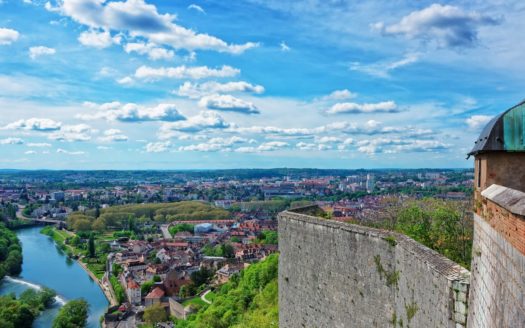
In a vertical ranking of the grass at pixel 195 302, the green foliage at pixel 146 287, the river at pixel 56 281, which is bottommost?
the river at pixel 56 281

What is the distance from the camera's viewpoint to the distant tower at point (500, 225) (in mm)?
3391

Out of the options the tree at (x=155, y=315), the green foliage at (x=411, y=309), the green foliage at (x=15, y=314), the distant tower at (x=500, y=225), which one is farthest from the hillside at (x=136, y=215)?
the distant tower at (x=500, y=225)

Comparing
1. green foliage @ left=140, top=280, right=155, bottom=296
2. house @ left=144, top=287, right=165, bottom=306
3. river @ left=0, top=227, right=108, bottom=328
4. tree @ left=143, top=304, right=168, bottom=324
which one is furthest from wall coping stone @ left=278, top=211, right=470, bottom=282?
green foliage @ left=140, top=280, right=155, bottom=296

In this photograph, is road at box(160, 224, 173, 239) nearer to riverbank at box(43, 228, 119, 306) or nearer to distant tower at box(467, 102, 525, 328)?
riverbank at box(43, 228, 119, 306)

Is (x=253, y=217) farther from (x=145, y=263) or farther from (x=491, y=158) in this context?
(x=491, y=158)

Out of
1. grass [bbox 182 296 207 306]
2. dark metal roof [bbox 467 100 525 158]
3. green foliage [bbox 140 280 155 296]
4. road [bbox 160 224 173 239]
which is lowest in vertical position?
road [bbox 160 224 173 239]

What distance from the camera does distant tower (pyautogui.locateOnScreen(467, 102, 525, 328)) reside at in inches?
133

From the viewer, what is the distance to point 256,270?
22688 millimetres

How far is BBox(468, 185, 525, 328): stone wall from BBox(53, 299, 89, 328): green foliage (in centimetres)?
3539

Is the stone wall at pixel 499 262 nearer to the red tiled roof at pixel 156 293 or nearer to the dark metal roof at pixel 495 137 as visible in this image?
the dark metal roof at pixel 495 137

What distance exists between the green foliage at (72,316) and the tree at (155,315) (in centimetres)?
470

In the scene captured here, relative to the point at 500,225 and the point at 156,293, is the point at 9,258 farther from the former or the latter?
the point at 500,225

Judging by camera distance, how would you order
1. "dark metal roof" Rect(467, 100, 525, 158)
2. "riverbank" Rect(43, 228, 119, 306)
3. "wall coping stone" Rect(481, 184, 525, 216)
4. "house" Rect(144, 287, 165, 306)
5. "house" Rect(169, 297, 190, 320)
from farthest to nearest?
1. "riverbank" Rect(43, 228, 119, 306)
2. "house" Rect(144, 287, 165, 306)
3. "house" Rect(169, 297, 190, 320)
4. "dark metal roof" Rect(467, 100, 525, 158)
5. "wall coping stone" Rect(481, 184, 525, 216)

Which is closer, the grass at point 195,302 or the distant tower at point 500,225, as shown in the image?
the distant tower at point 500,225
